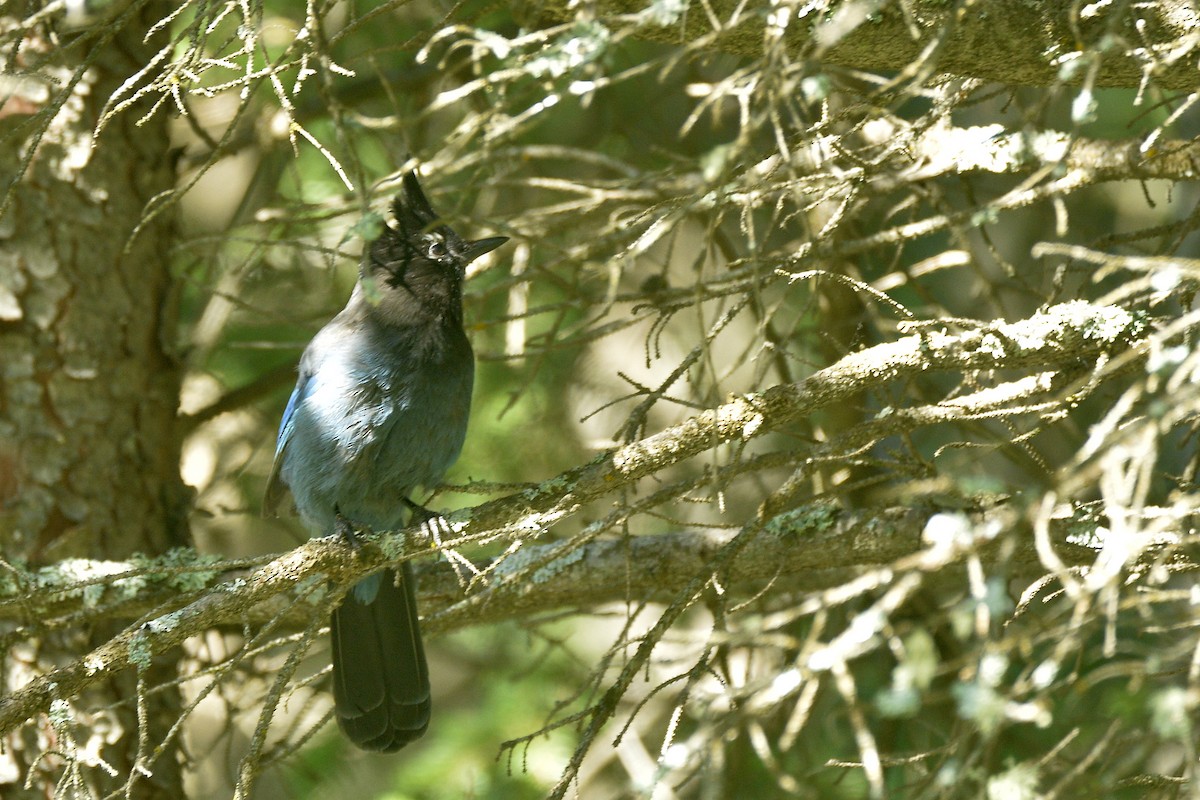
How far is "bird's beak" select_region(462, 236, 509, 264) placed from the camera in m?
4.07

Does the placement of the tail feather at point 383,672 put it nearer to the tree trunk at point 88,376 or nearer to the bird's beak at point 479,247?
the tree trunk at point 88,376

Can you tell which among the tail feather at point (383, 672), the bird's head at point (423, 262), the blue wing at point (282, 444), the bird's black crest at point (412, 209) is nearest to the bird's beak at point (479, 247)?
the bird's head at point (423, 262)

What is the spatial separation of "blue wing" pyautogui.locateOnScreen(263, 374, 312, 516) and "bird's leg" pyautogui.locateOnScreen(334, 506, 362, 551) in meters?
0.33

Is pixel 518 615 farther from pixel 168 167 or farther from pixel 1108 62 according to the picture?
pixel 1108 62

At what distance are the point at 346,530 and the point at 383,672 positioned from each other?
23.8 inches

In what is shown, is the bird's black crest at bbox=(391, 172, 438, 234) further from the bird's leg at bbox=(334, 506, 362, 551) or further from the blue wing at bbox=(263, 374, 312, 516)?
the bird's leg at bbox=(334, 506, 362, 551)

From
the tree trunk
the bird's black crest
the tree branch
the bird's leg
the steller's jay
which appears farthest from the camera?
the bird's black crest

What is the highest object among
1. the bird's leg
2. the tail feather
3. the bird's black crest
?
the bird's black crest

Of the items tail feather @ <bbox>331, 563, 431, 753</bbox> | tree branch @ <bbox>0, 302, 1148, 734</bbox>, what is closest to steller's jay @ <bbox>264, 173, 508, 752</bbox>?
tail feather @ <bbox>331, 563, 431, 753</bbox>

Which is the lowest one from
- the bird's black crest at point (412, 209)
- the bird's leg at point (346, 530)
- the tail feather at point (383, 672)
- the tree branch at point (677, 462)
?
the tail feather at point (383, 672)

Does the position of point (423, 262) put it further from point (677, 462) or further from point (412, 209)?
point (677, 462)

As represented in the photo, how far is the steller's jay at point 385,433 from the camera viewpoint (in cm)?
379

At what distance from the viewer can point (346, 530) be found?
364 cm

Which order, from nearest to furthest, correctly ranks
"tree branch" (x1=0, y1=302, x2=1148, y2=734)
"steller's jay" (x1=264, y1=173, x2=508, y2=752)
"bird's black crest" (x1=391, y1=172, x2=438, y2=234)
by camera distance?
"tree branch" (x1=0, y1=302, x2=1148, y2=734) < "steller's jay" (x1=264, y1=173, x2=508, y2=752) < "bird's black crest" (x1=391, y1=172, x2=438, y2=234)
